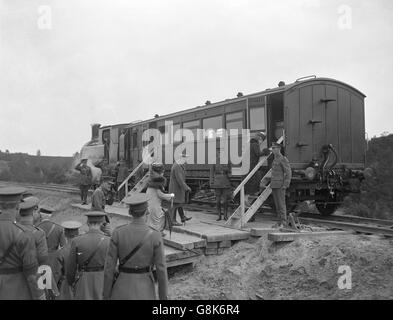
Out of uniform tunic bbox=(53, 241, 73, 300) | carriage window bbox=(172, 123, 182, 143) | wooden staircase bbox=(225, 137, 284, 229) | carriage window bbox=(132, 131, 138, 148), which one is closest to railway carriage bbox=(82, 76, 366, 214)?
wooden staircase bbox=(225, 137, 284, 229)

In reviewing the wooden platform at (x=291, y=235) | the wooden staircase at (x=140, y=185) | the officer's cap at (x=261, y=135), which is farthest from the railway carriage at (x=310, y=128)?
the wooden staircase at (x=140, y=185)

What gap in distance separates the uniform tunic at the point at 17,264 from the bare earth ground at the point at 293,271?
2.86 m

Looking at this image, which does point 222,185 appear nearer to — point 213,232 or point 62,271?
point 213,232

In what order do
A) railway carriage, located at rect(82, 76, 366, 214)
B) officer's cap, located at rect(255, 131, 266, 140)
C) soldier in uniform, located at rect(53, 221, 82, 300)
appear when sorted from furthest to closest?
officer's cap, located at rect(255, 131, 266, 140), railway carriage, located at rect(82, 76, 366, 214), soldier in uniform, located at rect(53, 221, 82, 300)

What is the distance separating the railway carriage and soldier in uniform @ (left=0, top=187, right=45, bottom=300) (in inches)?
285

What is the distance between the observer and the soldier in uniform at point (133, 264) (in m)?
3.88

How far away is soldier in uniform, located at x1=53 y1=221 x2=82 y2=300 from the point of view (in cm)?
469

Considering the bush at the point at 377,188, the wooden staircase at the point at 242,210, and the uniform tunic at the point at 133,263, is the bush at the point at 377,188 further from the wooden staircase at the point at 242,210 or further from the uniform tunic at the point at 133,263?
the uniform tunic at the point at 133,263

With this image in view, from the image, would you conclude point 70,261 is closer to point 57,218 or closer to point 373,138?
point 57,218

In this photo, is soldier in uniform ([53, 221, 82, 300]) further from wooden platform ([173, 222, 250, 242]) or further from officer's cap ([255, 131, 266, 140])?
officer's cap ([255, 131, 266, 140])

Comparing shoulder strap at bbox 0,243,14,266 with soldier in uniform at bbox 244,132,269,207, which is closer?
shoulder strap at bbox 0,243,14,266

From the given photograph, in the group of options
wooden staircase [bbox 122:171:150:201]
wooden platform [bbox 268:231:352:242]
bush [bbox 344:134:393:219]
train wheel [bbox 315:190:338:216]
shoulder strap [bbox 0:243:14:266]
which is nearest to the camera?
shoulder strap [bbox 0:243:14:266]

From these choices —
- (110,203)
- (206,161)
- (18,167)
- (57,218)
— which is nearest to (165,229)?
(206,161)

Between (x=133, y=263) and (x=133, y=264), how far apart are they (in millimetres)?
12
